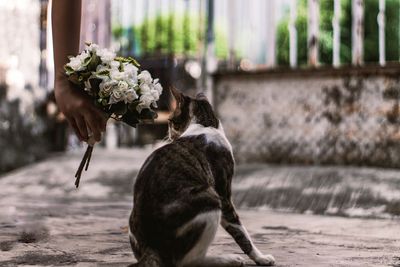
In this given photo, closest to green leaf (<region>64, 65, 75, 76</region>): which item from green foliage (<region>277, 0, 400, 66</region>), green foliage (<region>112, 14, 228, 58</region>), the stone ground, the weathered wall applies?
the stone ground

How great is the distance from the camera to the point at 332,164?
16.2ft

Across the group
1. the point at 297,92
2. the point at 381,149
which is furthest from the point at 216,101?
the point at 381,149

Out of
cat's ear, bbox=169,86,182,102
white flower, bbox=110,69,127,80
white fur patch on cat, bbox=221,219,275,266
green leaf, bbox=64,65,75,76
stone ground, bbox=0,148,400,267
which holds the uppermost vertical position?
green leaf, bbox=64,65,75,76

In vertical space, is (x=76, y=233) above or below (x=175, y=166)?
below

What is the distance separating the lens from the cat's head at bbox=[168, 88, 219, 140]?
259 cm

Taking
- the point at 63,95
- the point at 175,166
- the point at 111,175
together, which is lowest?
the point at 111,175

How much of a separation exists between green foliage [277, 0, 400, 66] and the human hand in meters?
6.14

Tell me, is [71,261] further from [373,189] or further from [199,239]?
[373,189]

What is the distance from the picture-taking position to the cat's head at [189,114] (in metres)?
2.59

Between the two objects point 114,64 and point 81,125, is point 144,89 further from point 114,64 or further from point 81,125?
point 81,125

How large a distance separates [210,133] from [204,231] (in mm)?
535

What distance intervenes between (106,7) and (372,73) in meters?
3.50

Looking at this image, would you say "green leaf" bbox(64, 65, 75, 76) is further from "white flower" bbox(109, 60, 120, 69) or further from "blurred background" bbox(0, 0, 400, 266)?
"blurred background" bbox(0, 0, 400, 266)

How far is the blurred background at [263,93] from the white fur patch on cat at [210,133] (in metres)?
1.87
